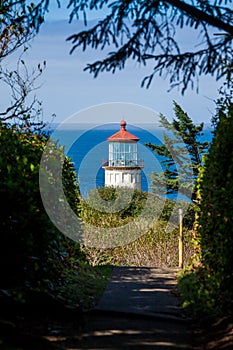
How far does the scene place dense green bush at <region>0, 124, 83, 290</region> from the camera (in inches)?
235

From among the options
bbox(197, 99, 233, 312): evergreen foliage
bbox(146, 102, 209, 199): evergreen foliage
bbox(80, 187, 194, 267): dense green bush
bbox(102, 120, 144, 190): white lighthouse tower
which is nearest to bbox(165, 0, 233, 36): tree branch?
bbox(197, 99, 233, 312): evergreen foliage

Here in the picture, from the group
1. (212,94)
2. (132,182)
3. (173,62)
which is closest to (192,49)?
(173,62)

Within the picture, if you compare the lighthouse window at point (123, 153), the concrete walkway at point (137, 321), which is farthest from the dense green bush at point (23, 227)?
the lighthouse window at point (123, 153)

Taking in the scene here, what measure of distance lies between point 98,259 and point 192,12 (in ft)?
33.1

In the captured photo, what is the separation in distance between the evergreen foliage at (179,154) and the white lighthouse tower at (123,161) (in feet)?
22.9

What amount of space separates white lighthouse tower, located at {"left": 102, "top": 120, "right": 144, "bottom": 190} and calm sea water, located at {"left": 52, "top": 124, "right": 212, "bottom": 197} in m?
0.44

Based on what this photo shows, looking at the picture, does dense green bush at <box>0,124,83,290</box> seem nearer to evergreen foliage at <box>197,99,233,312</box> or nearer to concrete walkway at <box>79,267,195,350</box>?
concrete walkway at <box>79,267,195,350</box>

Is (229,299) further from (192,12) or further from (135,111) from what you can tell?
(135,111)

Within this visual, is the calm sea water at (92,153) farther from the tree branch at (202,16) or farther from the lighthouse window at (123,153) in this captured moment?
the tree branch at (202,16)

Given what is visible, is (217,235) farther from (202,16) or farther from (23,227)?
(202,16)

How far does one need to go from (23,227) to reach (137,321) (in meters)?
1.55

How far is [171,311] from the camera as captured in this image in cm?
651

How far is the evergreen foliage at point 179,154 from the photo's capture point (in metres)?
36.1

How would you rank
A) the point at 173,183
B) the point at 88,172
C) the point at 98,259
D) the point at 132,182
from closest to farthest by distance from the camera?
the point at 98,259 < the point at 88,172 < the point at 132,182 < the point at 173,183
